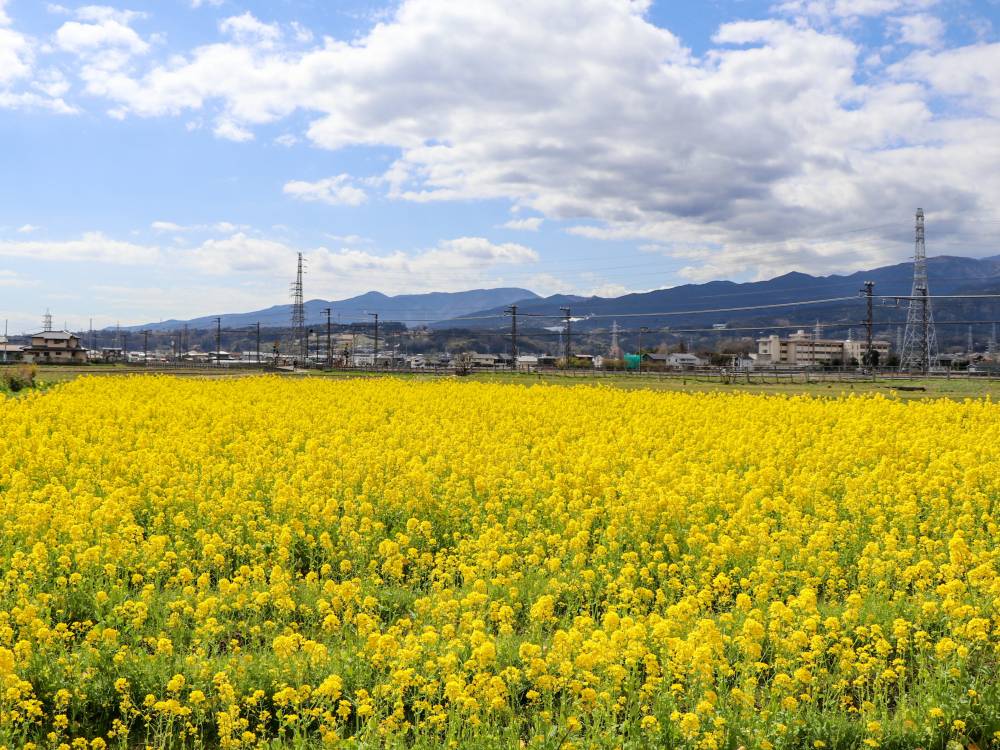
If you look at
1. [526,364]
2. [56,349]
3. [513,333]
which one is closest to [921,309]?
[513,333]

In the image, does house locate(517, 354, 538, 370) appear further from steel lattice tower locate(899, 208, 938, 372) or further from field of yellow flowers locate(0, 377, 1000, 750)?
field of yellow flowers locate(0, 377, 1000, 750)

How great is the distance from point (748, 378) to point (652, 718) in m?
48.8

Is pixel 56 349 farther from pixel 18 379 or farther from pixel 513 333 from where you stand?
pixel 18 379

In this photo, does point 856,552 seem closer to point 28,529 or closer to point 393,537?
point 393,537

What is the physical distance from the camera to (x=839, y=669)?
6.24 metres

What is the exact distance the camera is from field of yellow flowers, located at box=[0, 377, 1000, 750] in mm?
5410

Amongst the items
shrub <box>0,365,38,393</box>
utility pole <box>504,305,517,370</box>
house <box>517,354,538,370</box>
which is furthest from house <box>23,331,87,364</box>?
shrub <box>0,365,38,393</box>

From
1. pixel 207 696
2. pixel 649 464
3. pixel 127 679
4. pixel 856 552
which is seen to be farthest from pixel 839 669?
pixel 649 464

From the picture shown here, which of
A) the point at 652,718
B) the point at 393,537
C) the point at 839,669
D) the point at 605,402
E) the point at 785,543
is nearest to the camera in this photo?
the point at 652,718

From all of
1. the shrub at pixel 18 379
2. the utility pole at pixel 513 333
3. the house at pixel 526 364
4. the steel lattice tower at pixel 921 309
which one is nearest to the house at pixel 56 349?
the house at pixel 526 364

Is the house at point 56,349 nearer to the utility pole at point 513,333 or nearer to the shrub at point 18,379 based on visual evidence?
the utility pole at point 513,333

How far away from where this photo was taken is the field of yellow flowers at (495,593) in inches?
213

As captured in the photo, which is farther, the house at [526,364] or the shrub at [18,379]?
the house at [526,364]

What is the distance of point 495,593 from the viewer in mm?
7844
